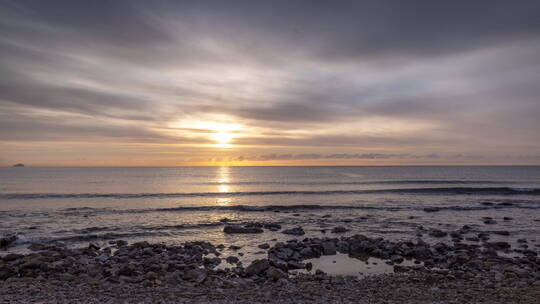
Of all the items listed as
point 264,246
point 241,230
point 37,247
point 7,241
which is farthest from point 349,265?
point 7,241

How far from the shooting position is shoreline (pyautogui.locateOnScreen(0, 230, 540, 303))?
9.34 meters

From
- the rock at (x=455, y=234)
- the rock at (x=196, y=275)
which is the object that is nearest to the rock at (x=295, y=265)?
A: the rock at (x=196, y=275)

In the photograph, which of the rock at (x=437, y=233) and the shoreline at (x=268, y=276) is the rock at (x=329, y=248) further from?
the rock at (x=437, y=233)

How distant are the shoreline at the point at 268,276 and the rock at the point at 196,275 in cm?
4

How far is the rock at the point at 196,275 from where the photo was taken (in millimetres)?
11203

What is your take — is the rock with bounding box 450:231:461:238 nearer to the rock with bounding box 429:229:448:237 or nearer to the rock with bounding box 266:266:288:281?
the rock with bounding box 429:229:448:237

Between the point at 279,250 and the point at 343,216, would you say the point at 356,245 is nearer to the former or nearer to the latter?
the point at 279,250

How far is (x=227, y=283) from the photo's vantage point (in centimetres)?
1088

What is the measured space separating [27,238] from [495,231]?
2940 cm

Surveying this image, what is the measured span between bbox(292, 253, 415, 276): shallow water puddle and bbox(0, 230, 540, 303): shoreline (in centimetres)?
33

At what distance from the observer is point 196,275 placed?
11.7 metres

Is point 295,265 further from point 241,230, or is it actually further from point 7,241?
point 7,241

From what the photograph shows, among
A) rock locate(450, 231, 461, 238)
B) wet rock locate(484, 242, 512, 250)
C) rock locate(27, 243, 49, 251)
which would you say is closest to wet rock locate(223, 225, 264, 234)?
rock locate(27, 243, 49, 251)

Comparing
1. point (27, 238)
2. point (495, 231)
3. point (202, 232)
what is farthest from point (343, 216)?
point (27, 238)
